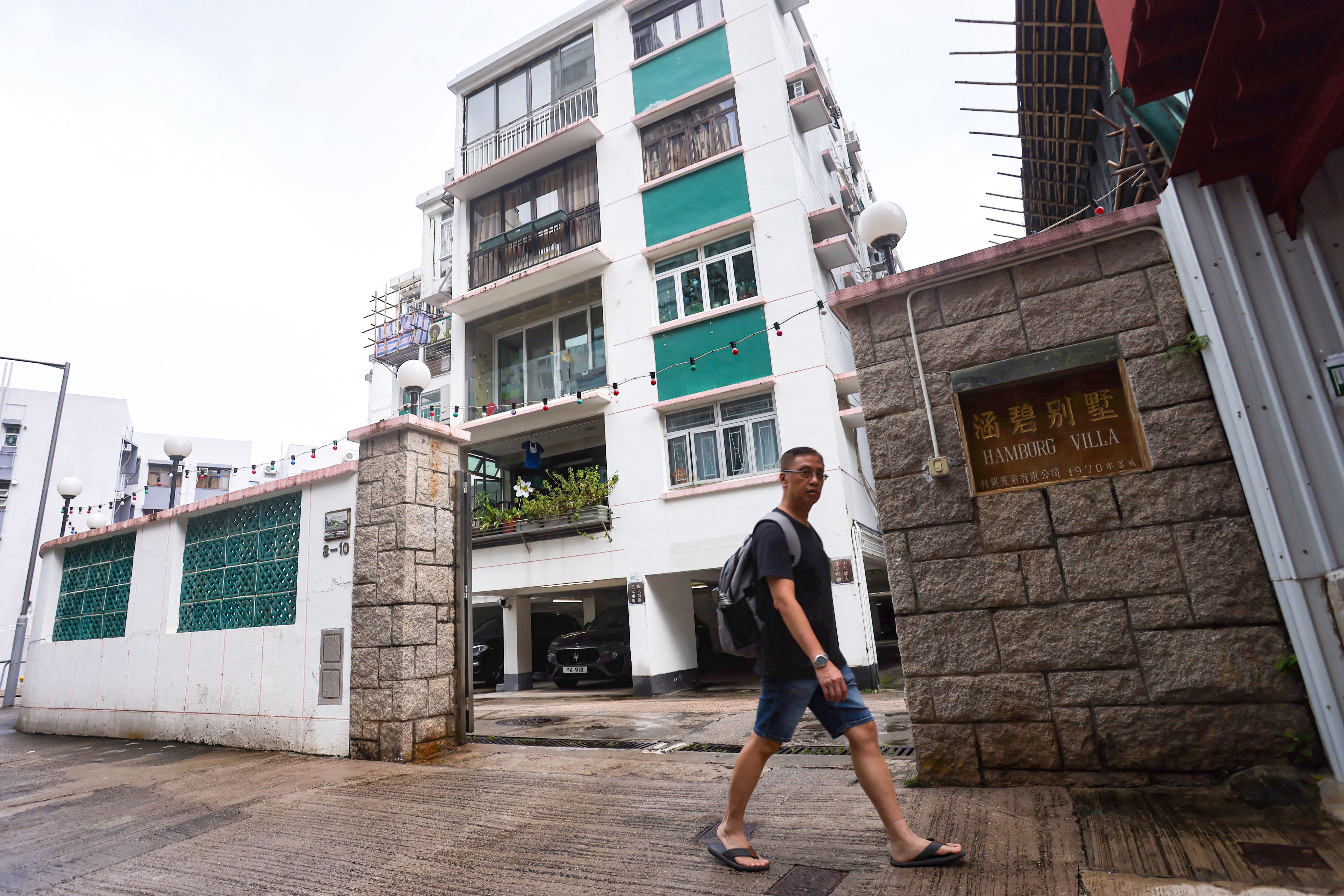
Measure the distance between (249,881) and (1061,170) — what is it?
40.8 ft

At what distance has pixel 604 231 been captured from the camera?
536 inches

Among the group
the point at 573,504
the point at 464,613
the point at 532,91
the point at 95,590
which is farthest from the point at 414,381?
the point at 532,91

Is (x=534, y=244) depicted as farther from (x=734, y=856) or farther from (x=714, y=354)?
(x=734, y=856)

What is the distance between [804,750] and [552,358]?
34.4 ft

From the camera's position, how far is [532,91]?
50.7 ft

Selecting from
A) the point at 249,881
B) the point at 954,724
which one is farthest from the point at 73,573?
the point at 954,724

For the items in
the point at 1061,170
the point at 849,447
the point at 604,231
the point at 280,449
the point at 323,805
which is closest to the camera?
the point at 323,805

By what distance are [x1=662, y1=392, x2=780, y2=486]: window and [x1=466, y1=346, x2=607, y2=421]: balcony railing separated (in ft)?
6.55

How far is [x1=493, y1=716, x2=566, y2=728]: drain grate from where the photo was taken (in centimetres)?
774

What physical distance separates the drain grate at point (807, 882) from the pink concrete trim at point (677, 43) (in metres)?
14.1

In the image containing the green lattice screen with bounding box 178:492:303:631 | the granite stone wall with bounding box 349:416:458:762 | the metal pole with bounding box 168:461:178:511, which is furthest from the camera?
the metal pole with bounding box 168:461:178:511

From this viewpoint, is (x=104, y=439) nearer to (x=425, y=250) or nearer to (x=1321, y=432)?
(x=425, y=250)

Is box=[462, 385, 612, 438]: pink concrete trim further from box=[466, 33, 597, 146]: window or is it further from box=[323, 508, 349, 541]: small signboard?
box=[466, 33, 597, 146]: window

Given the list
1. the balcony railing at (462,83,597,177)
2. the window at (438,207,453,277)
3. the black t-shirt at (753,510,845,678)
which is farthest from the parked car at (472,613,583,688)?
the black t-shirt at (753,510,845,678)
